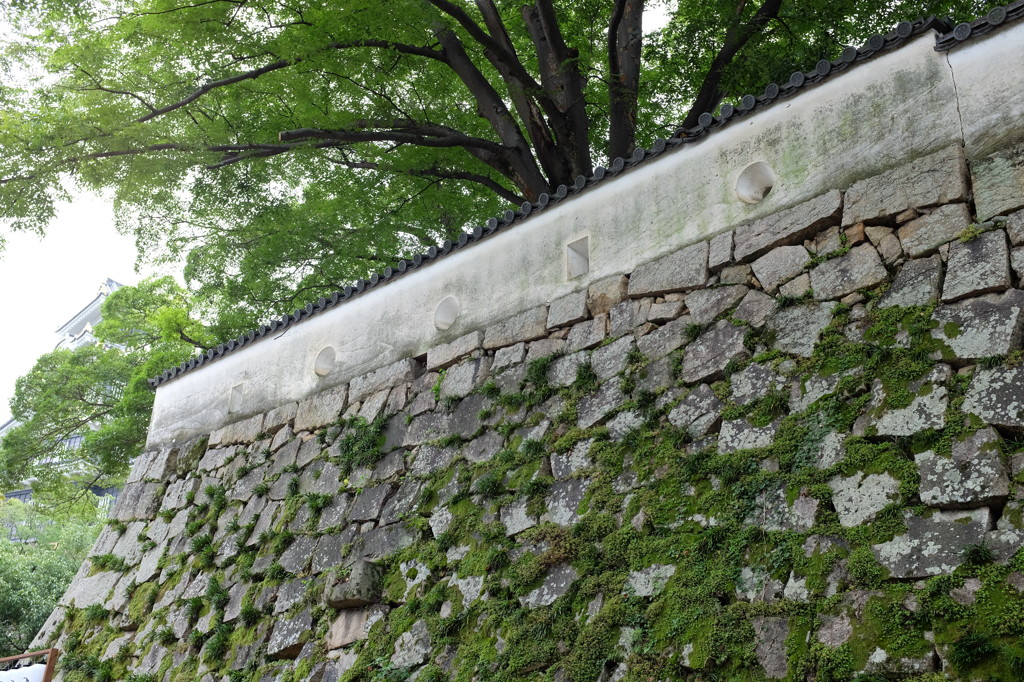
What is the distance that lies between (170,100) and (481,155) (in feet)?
11.3

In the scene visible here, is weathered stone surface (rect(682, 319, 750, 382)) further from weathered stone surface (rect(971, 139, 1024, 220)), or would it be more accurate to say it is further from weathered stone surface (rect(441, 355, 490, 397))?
weathered stone surface (rect(441, 355, 490, 397))

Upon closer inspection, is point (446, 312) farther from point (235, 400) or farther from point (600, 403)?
point (235, 400)

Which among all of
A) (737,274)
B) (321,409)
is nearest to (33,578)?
(321,409)

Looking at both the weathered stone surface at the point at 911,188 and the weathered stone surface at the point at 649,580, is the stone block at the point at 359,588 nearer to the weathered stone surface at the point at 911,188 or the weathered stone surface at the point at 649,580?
the weathered stone surface at the point at 649,580

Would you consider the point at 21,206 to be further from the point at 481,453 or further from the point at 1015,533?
the point at 1015,533

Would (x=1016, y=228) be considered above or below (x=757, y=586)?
above

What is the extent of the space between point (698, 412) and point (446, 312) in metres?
→ 3.02

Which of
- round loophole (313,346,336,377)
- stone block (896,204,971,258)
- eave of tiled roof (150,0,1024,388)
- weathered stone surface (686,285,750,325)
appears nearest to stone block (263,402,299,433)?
round loophole (313,346,336,377)

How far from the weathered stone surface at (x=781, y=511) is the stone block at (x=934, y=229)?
1513 mm

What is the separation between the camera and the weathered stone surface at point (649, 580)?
15.2 feet

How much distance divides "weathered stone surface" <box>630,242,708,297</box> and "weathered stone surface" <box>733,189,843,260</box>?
260 millimetres

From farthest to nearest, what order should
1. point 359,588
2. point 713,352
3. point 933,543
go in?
point 359,588 < point 713,352 < point 933,543

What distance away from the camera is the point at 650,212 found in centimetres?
638

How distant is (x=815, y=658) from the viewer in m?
3.81
